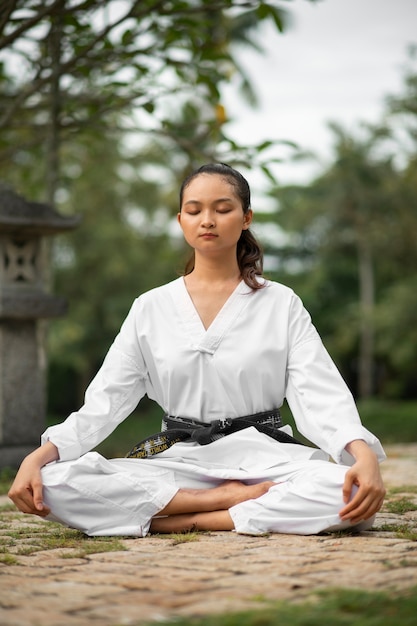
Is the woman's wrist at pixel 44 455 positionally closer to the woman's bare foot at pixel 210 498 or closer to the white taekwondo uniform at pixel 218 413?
the white taekwondo uniform at pixel 218 413

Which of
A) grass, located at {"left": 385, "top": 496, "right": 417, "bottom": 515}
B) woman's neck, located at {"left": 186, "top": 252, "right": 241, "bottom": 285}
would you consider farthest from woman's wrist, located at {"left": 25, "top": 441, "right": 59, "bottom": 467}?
grass, located at {"left": 385, "top": 496, "right": 417, "bottom": 515}

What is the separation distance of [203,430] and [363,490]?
0.72m

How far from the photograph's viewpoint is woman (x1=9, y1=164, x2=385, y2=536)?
312cm

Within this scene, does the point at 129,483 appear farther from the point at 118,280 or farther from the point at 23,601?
the point at 118,280

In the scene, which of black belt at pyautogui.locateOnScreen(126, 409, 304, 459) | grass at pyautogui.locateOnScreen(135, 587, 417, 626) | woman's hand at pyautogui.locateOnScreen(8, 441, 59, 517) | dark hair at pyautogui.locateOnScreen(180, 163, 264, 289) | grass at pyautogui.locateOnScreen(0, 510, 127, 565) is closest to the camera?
grass at pyautogui.locateOnScreen(135, 587, 417, 626)

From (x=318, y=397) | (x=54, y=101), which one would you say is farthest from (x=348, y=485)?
(x=54, y=101)

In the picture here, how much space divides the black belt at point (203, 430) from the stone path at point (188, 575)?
1.28ft

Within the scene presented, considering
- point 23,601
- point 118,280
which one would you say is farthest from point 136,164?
point 23,601

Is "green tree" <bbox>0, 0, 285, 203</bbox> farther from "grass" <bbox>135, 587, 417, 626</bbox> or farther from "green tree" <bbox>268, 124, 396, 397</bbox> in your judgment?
"green tree" <bbox>268, 124, 396, 397</bbox>

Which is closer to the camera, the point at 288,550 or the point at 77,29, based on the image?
the point at 288,550

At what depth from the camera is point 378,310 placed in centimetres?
2111

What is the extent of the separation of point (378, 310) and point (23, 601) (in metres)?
19.5

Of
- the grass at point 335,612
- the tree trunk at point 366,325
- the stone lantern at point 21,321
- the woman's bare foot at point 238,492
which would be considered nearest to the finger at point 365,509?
the woman's bare foot at point 238,492

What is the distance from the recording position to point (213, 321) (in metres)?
3.44
